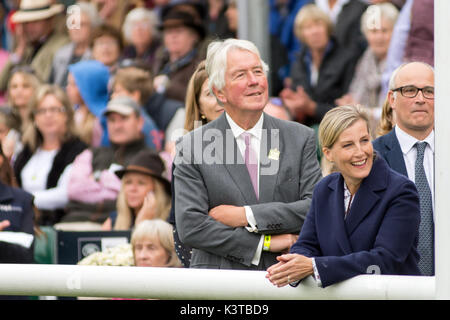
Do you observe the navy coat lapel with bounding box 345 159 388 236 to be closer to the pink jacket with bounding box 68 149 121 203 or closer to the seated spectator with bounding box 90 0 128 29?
the pink jacket with bounding box 68 149 121 203

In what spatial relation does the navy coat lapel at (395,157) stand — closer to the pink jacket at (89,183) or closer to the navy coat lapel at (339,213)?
the navy coat lapel at (339,213)

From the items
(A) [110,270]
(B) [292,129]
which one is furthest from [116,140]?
(A) [110,270]

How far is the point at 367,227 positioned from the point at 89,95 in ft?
17.0

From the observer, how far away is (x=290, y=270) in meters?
3.78

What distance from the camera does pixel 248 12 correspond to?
7516mm

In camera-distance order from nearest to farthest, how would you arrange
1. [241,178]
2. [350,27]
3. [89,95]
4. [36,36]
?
[241,178], [350,27], [89,95], [36,36]

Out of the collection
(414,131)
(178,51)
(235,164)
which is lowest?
(235,164)

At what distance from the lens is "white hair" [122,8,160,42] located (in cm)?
959

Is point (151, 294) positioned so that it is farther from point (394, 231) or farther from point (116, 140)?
point (116, 140)

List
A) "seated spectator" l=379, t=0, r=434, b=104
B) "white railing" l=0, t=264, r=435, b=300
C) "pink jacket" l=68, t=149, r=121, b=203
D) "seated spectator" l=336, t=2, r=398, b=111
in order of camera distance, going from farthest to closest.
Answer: "pink jacket" l=68, t=149, r=121, b=203
"seated spectator" l=336, t=2, r=398, b=111
"seated spectator" l=379, t=0, r=434, b=104
"white railing" l=0, t=264, r=435, b=300

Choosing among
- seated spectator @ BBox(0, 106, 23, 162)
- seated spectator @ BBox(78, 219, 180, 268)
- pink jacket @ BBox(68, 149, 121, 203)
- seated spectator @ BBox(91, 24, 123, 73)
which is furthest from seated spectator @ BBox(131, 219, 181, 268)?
seated spectator @ BBox(91, 24, 123, 73)

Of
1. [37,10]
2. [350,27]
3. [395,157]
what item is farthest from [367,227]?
[37,10]

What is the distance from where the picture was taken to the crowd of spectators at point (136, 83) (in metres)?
7.20

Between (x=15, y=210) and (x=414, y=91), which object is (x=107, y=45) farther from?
(x=414, y=91)
